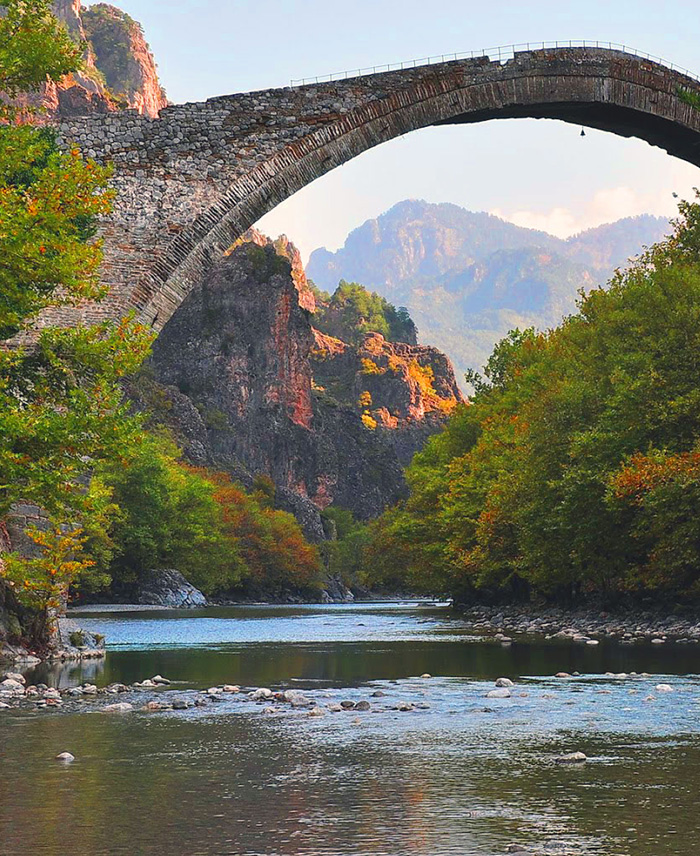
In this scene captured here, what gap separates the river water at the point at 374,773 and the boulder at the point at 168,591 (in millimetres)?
57414

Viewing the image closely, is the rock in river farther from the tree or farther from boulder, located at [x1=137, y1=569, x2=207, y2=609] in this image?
boulder, located at [x1=137, y1=569, x2=207, y2=609]

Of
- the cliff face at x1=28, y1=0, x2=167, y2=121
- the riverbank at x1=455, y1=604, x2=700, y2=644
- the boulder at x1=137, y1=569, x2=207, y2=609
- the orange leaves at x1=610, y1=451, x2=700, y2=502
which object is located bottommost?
the boulder at x1=137, y1=569, x2=207, y2=609

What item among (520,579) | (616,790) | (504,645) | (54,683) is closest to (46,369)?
(54,683)

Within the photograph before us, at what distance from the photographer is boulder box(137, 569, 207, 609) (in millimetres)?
74438

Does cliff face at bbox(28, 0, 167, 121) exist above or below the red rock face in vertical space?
above

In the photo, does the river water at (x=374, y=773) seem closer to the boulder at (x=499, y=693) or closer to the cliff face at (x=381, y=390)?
the boulder at (x=499, y=693)

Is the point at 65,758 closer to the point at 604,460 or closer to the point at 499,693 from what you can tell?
the point at 499,693

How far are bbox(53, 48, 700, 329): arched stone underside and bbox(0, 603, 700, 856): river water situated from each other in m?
10.5

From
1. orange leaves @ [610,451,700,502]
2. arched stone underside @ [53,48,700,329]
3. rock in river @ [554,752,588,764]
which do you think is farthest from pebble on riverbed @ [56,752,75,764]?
orange leaves @ [610,451,700,502]

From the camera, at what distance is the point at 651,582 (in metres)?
31.9

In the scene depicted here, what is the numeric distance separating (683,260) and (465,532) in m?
15.1

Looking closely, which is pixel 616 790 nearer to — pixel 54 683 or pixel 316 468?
pixel 54 683

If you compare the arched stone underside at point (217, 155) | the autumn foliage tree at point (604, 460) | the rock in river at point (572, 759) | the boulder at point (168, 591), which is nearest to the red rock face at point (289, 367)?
the boulder at point (168, 591)

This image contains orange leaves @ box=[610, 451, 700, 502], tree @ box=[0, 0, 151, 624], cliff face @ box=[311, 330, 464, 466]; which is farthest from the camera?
cliff face @ box=[311, 330, 464, 466]
